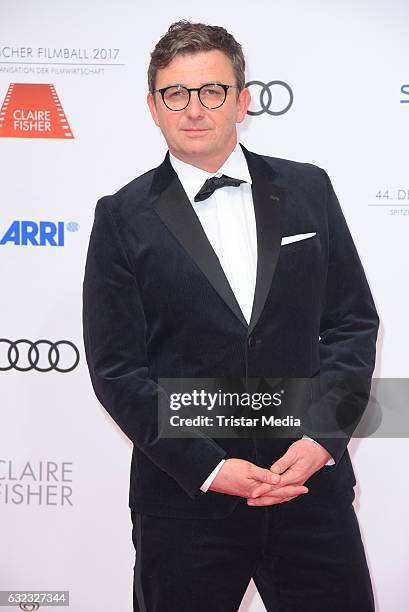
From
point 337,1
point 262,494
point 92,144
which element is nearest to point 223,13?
point 337,1

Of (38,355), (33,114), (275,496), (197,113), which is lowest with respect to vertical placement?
(275,496)

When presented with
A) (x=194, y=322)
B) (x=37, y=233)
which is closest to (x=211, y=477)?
(x=194, y=322)

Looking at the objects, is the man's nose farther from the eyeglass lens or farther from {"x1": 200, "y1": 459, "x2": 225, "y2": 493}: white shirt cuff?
{"x1": 200, "y1": 459, "x2": 225, "y2": 493}: white shirt cuff

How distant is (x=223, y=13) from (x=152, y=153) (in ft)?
1.76

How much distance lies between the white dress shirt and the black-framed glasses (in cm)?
15

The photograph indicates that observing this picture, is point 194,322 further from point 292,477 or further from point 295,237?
point 292,477

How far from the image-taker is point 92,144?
2762 mm

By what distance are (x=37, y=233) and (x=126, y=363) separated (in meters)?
0.99

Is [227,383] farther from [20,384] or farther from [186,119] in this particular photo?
[20,384]

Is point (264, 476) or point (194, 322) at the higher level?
point (194, 322)

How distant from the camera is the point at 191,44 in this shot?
203 cm

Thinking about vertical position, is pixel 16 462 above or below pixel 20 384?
below

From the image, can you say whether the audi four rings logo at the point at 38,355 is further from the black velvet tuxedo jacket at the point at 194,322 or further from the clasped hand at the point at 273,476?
the clasped hand at the point at 273,476

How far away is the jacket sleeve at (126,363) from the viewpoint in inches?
75.5
